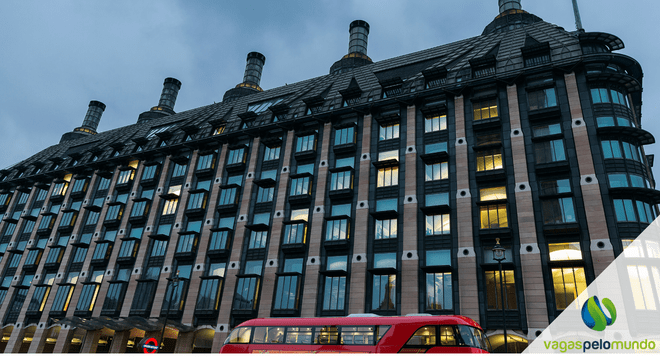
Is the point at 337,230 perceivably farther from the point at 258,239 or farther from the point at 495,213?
the point at 495,213

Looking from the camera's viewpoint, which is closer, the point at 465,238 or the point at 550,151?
the point at 465,238

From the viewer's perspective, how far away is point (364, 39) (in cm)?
6925

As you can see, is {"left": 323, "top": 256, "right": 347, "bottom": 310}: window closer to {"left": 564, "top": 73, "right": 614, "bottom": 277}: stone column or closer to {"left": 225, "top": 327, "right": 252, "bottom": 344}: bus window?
{"left": 225, "top": 327, "right": 252, "bottom": 344}: bus window

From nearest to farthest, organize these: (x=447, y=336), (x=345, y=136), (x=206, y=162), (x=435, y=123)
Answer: (x=447, y=336), (x=435, y=123), (x=345, y=136), (x=206, y=162)

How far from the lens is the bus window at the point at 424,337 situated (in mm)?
19375

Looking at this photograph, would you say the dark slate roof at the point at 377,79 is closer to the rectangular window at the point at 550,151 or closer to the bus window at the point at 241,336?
the rectangular window at the point at 550,151

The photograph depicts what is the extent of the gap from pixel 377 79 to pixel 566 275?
2946cm

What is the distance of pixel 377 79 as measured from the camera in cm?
4994

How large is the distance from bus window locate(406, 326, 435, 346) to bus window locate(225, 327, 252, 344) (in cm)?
877

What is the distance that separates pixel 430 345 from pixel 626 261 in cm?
1768

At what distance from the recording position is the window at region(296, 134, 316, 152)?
44750 millimetres

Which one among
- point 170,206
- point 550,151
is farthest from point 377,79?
point 170,206

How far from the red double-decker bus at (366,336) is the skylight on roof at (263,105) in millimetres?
36412

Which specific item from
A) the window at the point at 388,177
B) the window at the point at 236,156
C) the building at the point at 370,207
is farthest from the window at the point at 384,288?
the window at the point at 236,156
